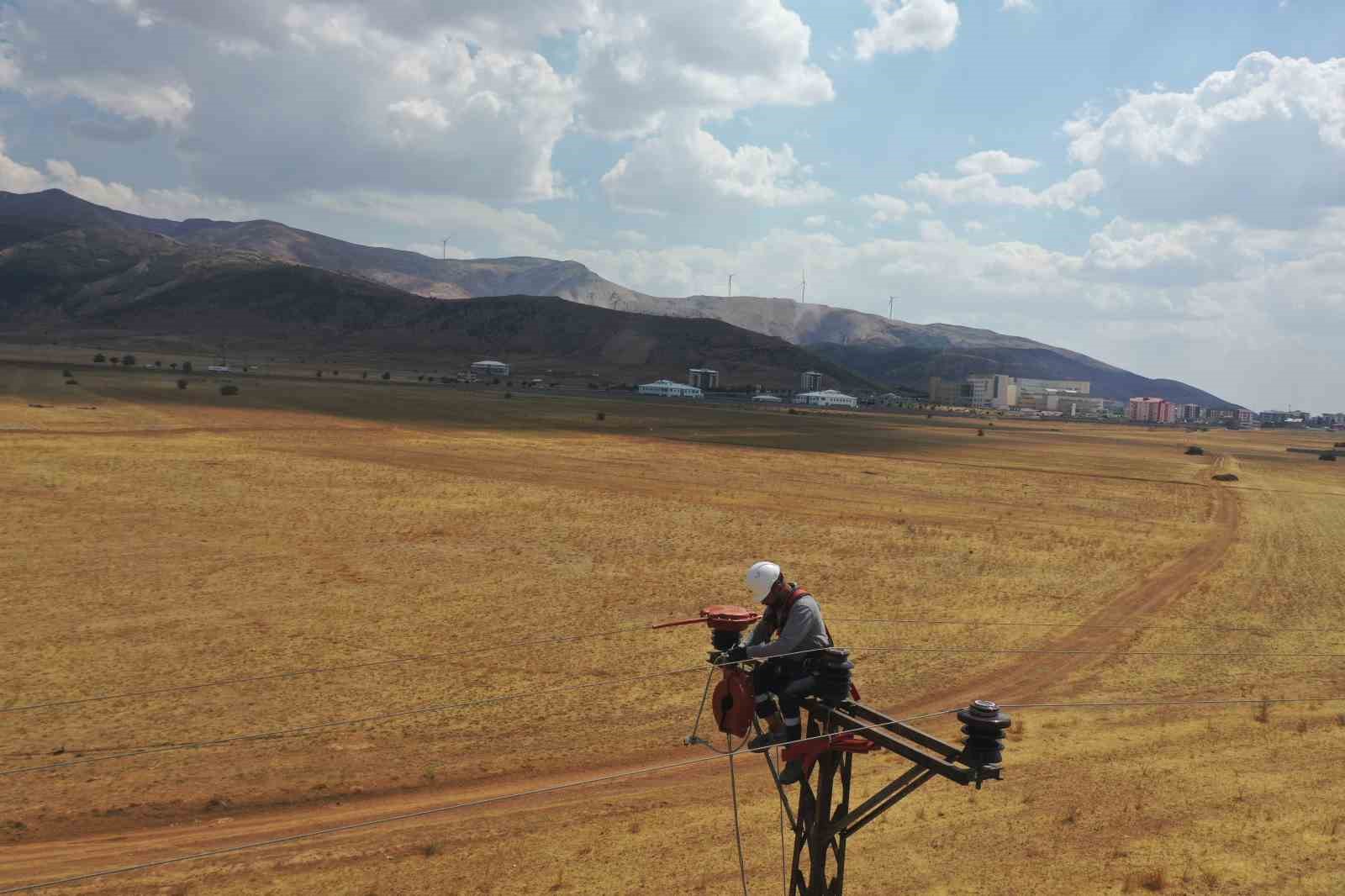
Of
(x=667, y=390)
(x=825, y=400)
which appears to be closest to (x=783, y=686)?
(x=667, y=390)

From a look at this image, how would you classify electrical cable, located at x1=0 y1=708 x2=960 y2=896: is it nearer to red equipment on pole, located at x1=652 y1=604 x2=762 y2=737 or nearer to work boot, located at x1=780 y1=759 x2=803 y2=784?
work boot, located at x1=780 y1=759 x2=803 y2=784

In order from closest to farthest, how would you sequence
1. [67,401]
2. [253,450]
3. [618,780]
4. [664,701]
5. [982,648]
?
[618,780], [664,701], [982,648], [253,450], [67,401]

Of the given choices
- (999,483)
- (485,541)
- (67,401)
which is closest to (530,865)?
(485,541)

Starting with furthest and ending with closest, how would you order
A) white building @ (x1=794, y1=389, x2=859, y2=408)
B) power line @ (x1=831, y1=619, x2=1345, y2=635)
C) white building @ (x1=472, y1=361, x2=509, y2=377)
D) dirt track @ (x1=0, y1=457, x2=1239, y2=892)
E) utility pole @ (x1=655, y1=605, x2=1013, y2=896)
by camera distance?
white building @ (x1=472, y1=361, x2=509, y2=377) < white building @ (x1=794, y1=389, x2=859, y2=408) < power line @ (x1=831, y1=619, x2=1345, y2=635) < dirt track @ (x1=0, y1=457, x2=1239, y2=892) < utility pole @ (x1=655, y1=605, x2=1013, y2=896)

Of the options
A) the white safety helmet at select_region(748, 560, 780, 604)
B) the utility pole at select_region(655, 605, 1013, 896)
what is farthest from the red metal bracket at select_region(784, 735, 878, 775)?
the white safety helmet at select_region(748, 560, 780, 604)

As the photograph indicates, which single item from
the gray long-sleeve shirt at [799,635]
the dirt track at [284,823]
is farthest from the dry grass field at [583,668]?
the gray long-sleeve shirt at [799,635]

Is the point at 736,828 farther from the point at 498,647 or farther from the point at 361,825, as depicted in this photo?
the point at 498,647

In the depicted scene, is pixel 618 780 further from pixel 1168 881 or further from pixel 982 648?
pixel 982 648
